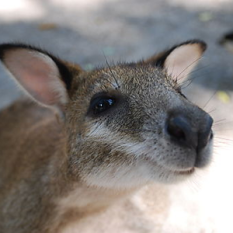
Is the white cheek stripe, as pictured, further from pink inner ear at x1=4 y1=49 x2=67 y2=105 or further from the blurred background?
the blurred background

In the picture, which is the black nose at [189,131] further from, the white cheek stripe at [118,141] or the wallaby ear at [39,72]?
the wallaby ear at [39,72]

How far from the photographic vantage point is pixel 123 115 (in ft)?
8.21

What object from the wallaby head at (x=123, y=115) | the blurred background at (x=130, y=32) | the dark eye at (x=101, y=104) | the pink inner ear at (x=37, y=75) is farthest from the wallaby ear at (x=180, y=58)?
the blurred background at (x=130, y=32)

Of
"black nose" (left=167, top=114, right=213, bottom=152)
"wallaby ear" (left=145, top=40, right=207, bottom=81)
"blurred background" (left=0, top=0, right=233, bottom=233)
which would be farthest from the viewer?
"blurred background" (left=0, top=0, right=233, bottom=233)

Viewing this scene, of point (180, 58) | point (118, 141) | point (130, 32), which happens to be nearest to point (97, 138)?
point (118, 141)

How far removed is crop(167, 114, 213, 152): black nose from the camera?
6.94 ft

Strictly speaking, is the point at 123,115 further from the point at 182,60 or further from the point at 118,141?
the point at 182,60

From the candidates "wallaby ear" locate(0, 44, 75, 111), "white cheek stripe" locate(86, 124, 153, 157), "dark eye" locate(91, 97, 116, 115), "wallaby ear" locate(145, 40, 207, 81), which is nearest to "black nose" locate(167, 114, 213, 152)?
"white cheek stripe" locate(86, 124, 153, 157)

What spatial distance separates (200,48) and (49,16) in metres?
3.88

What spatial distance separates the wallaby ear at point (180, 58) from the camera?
10.0ft

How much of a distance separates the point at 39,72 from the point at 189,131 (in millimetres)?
1317

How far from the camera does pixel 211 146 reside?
2.32m

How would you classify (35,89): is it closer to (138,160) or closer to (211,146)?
(138,160)

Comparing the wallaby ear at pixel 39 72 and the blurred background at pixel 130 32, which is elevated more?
the wallaby ear at pixel 39 72
